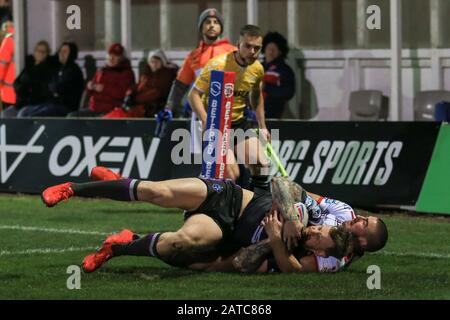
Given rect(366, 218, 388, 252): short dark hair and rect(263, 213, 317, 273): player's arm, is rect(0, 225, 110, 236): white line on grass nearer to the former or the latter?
rect(263, 213, 317, 273): player's arm

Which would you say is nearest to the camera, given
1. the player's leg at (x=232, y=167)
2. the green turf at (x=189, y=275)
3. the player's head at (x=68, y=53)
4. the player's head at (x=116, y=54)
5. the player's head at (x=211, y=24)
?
the green turf at (x=189, y=275)

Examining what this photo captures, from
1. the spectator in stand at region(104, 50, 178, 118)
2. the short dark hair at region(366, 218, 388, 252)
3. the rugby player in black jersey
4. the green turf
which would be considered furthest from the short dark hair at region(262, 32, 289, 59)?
the short dark hair at region(366, 218, 388, 252)

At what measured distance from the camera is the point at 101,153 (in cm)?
1784

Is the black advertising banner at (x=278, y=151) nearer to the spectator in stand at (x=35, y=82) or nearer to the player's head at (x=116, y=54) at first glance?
the spectator in stand at (x=35, y=82)

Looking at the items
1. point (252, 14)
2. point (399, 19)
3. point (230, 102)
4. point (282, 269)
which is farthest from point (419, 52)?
point (282, 269)

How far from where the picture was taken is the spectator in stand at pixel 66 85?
19734 millimetres

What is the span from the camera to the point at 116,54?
19344 mm

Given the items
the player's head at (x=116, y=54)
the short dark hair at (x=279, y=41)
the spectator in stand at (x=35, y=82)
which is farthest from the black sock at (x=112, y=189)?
the spectator in stand at (x=35, y=82)

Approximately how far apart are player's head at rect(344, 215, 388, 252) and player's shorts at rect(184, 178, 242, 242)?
3.21ft

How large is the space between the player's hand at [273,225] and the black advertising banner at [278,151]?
17.0 feet

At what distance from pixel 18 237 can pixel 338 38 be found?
21.1 feet

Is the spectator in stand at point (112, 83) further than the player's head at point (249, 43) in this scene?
Yes

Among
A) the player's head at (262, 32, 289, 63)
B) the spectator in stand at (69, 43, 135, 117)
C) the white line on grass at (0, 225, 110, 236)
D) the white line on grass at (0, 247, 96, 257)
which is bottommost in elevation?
the white line on grass at (0, 225, 110, 236)

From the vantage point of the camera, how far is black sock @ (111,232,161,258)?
35.3ft
